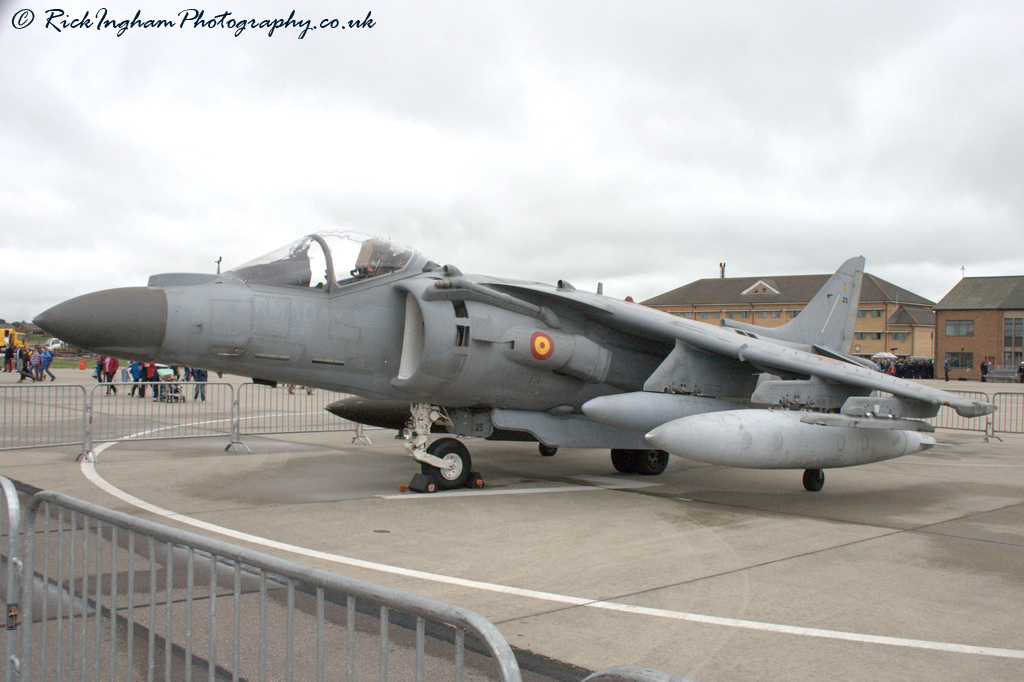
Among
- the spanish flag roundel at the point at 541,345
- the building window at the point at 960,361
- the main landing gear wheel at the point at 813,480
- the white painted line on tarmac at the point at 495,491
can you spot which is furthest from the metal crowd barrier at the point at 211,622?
the building window at the point at 960,361

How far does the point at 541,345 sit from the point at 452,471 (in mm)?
1725

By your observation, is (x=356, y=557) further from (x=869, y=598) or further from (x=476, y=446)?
(x=476, y=446)

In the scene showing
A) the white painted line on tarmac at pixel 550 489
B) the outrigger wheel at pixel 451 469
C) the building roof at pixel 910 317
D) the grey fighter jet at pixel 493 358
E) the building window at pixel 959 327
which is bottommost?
the white painted line on tarmac at pixel 550 489

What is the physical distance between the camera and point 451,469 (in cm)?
831

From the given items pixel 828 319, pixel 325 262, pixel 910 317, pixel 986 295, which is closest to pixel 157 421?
pixel 325 262

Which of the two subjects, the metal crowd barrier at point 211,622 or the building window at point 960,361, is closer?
the metal crowd barrier at point 211,622

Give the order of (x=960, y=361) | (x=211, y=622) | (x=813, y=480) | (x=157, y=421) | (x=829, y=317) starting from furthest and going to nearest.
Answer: (x=960, y=361), (x=157, y=421), (x=829, y=317), (x=813, y=480), (x=211, y=622)

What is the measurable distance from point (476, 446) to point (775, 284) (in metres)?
75.7

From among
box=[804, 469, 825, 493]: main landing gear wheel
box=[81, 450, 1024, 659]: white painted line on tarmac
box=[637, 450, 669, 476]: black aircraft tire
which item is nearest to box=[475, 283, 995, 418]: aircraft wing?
box=[804, 469, 825, 493]: main landing gear wheel

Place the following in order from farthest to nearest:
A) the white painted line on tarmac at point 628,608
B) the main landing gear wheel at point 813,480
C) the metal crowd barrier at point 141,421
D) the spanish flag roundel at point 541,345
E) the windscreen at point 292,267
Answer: the metal crowd barrier at point 141,421 < the main landing gear wheel at point 813,480 < the spanish flag roundel at point 541,345 < the windscreen at point 292,267 < the white painted line on tarmac at point 628,608

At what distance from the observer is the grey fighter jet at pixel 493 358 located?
7180 mm

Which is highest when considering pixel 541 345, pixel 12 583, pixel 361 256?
pixel 361 256

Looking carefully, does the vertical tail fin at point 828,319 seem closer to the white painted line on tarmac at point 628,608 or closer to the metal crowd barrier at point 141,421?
the metal crowd barrier at point 141,421

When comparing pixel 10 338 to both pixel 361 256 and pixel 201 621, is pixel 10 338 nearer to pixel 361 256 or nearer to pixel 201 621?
pixel 361 256
